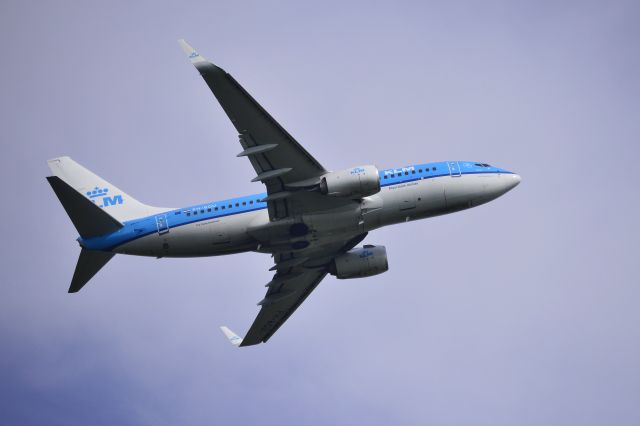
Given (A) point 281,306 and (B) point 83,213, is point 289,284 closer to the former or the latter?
(A) point 281,306

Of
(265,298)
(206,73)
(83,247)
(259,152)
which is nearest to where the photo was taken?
(206,73)

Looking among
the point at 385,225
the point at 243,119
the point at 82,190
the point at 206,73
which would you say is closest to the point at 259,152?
the point at 243,119

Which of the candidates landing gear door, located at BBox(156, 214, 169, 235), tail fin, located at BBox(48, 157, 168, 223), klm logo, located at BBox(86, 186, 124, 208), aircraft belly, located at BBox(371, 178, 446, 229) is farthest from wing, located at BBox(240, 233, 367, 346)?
klm logo, located at BBox(86, 186, 124, 208)

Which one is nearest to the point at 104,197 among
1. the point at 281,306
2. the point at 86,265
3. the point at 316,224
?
the point at 86,265

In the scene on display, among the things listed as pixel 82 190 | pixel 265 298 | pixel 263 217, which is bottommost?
pixel 265 298

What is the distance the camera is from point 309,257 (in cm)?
6019

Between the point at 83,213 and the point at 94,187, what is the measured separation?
6.46 metres

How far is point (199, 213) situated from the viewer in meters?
55.1

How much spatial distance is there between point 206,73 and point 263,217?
11.1m

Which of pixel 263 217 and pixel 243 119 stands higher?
pixel 243 119

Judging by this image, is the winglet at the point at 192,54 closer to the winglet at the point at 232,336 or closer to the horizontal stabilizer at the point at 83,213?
the horizontal stabilizer at the point at 83,213

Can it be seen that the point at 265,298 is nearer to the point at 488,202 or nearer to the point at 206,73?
the point at 488,202

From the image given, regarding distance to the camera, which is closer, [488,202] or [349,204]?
[349,204]

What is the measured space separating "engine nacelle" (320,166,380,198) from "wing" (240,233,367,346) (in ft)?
22.9
